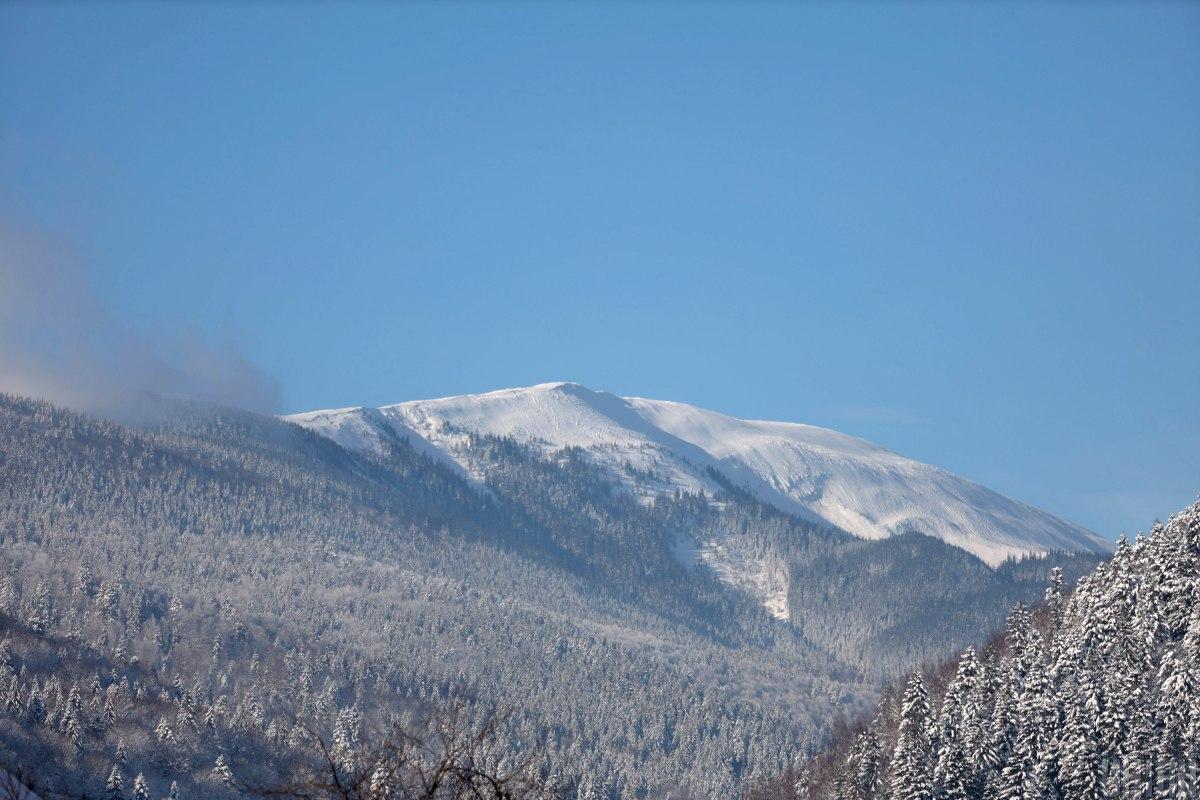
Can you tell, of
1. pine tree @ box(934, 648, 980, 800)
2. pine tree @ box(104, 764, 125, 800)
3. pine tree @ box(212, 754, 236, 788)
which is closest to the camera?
pine tree @ box(934, 648, 980, 800)

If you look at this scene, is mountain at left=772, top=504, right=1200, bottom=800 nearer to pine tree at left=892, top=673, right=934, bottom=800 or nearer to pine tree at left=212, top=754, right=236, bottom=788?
pine tree at left=892, top=673, right=934, bottom=800

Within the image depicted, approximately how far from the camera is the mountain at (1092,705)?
93.8 metres

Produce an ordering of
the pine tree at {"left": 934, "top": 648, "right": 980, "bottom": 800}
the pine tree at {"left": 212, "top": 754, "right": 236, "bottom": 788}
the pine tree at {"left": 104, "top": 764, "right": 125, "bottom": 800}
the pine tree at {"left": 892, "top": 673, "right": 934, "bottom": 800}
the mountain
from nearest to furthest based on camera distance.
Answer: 1. the mountain
2. the pine tree at {"left": 934, "top": 648, "right": 980, "bottom": 800}
3. the pine tree at {"left": 892, "top": 673, "right": 934, "bottom": 800}
4. the pine tree at {"left": 104, "top": 764, "right": 125, "bottom": 800}
5. the pine tree at {"left": 212, "top": 754, "right": 236, "bottom": 788}

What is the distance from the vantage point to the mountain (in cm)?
9375

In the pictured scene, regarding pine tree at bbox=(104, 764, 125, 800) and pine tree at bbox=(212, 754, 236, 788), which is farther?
pine tree at bbox=(212, 754, 236, 788)

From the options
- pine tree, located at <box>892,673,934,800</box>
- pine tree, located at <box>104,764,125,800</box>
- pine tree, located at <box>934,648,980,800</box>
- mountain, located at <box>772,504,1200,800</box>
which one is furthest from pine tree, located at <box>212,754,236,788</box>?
pine tree, located at <box>934,648,980,800</box>

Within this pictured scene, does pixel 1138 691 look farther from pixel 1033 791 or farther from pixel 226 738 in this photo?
pixel 226 738

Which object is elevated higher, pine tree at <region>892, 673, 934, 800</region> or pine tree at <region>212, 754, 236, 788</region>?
pine tree at <region>892, 673, 934, 800</region>

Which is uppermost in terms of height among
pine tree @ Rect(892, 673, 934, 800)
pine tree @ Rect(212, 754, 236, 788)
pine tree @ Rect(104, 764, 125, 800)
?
pine tree @ Rect(892, 673, 934, 800)

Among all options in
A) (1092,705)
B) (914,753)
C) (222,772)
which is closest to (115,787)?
(222,772)

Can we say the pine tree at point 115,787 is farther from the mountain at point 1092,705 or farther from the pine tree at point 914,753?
the pine tree at point 914,753

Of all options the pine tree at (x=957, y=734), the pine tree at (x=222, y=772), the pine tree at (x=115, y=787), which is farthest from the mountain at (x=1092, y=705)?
the pine tree at (x=222, y=772)

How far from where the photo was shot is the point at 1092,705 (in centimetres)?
9781

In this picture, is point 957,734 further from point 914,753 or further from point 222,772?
point 222,772
